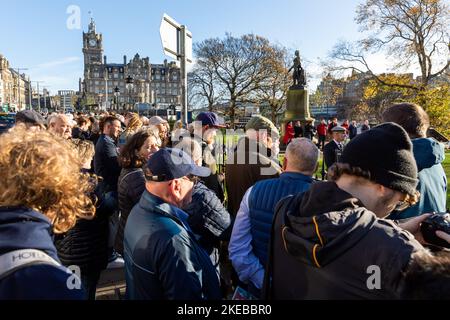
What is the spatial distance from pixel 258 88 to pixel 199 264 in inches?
1629

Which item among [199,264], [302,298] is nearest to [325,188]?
[302,298]

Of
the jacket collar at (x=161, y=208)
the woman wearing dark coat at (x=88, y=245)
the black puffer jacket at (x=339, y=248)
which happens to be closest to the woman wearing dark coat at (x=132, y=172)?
the woman wearing dark coat at (x=88, y=245)

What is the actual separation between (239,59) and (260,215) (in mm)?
40984

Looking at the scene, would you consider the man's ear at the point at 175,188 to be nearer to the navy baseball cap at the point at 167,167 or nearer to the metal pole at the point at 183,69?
the navy baseball cap at the point at 167,167

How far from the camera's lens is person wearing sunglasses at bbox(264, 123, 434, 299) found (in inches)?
Result: 50.9

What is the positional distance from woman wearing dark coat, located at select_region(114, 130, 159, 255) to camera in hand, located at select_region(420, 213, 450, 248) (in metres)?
2.38

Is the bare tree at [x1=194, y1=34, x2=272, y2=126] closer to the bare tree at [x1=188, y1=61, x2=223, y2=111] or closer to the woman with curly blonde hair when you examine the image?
the bare tree at [x1=188, y1=61, x2=223, y2=111]

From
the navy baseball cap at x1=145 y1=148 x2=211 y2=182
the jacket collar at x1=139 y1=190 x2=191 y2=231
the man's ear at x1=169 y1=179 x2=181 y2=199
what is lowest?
the jacket collar at x1=139 y1=190 x2=191 y2=231

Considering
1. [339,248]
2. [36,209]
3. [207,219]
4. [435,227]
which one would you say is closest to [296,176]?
[207,219]

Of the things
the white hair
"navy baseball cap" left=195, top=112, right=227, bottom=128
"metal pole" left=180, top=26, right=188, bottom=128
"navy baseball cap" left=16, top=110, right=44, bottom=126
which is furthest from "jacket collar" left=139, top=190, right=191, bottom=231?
"navy baseball cap" left=16, top=110, right=44, bottom=126

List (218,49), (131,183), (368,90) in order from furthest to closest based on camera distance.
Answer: (218,49) → (368,90) → (131,183)

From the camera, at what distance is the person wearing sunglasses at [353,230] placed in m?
1.29
